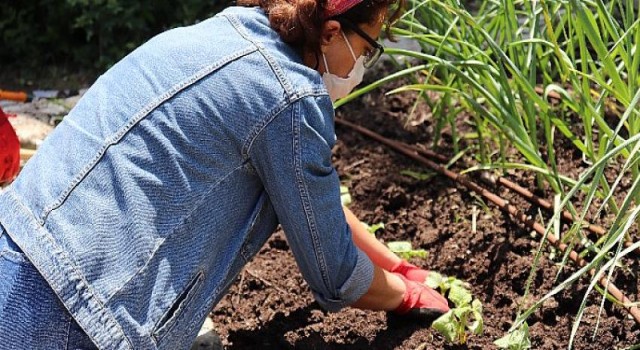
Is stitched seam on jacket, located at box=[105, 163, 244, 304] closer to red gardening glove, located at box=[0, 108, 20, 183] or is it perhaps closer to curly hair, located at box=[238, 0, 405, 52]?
curly hair, located at box=[238, 0, 405, 52]

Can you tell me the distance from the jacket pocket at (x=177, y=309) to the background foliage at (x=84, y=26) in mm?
2379

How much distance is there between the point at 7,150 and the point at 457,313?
1389 mm

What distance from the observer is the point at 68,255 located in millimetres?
1726

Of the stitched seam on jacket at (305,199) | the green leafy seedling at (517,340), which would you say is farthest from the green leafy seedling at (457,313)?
the stitched seam on jacket at (305,199)

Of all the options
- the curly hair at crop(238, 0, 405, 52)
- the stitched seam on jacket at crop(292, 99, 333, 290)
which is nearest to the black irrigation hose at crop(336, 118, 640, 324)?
the stitched seam on jacket at crop(292, 99, 333, 290)

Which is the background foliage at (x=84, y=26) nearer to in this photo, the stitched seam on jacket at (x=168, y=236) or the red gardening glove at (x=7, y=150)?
the red gardening glove at (x=7, y=150)

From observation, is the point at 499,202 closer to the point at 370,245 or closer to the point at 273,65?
the point at 370,245

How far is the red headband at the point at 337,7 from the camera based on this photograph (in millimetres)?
1760

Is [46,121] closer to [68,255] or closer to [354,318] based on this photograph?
[354,318]

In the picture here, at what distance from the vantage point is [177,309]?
1854 mm

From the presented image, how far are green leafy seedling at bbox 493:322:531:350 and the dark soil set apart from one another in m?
0.14

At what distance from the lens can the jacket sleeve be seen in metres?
1.76

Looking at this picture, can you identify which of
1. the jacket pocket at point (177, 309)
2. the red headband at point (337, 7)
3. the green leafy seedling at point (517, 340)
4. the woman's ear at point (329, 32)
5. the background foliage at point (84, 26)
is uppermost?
the red headband at point (337, 7)

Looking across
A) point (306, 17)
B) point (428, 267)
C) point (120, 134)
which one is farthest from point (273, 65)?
point (428, 267)
